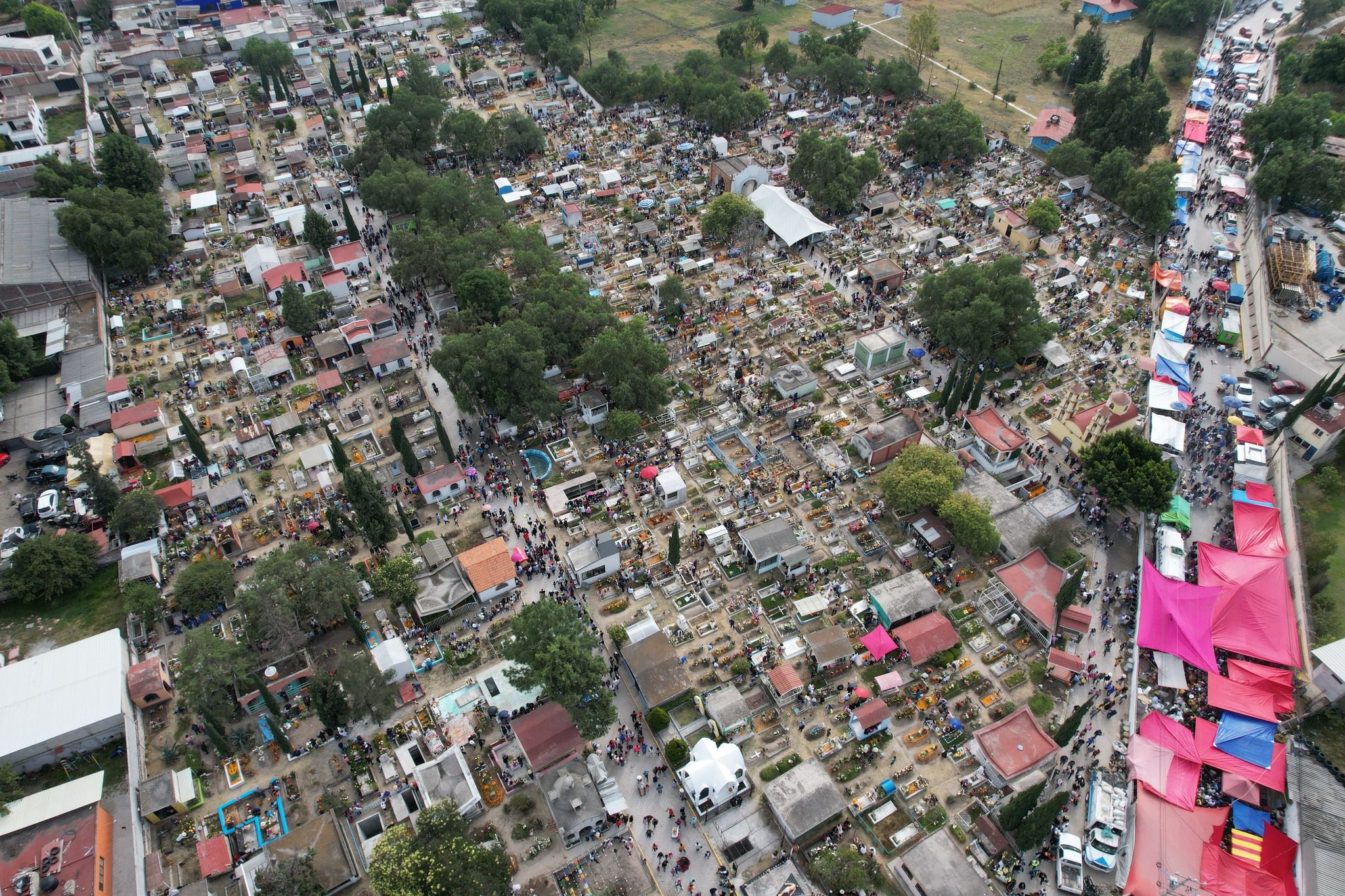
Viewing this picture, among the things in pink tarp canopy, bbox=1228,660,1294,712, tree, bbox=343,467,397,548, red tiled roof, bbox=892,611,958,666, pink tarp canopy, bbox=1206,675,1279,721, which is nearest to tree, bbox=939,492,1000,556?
red tiled roof, bbox=892,611,958,666

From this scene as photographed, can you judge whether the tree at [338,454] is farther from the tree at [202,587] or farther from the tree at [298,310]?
the tree at [298,310]

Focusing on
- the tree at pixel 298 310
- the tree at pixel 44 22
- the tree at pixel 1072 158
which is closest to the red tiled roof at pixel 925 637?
the tree at pixel 298 310

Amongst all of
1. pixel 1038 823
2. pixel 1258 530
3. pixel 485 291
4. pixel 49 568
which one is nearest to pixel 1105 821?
pixel 1038 823

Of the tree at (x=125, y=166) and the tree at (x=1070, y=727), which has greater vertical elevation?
the tree at (x=125, y=166)

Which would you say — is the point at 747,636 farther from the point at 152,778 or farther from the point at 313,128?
the point at 313,128

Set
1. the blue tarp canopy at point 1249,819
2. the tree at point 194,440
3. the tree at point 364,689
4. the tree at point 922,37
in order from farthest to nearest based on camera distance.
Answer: the tree at point 922,37 < the tree at point 194,440 < the tree at point 364,689 < the blue tarp canopy at point 1249,819

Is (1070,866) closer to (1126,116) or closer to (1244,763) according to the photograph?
(1244,763)
